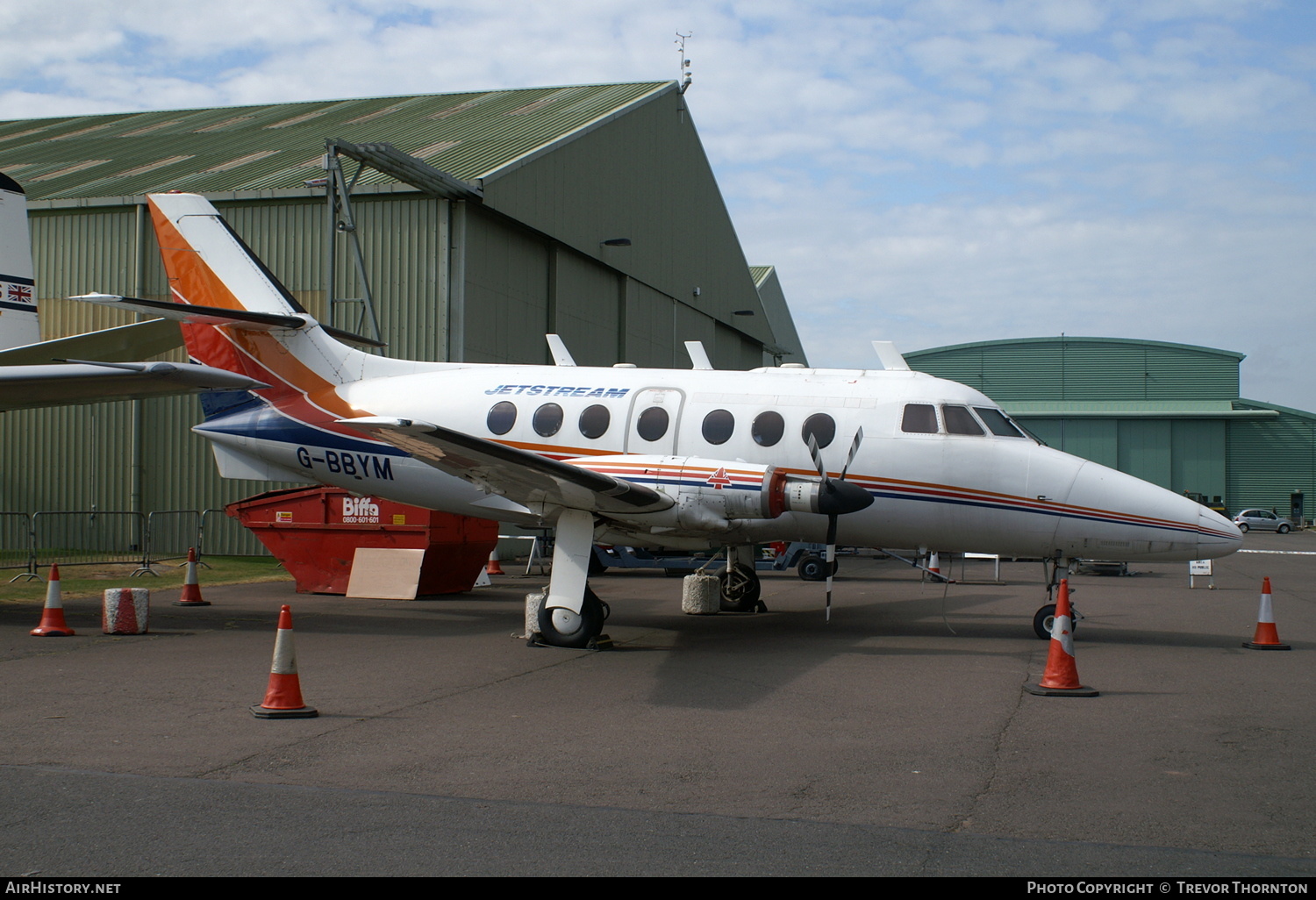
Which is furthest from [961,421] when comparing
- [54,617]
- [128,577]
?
[128,577]

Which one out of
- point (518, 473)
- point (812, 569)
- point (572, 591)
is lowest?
point (812, 569)

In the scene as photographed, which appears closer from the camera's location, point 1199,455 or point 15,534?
point 15,534

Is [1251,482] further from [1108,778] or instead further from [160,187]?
[1108,778]

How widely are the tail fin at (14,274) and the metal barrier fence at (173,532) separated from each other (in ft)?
33.6

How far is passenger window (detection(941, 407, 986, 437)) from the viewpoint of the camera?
1189 cm

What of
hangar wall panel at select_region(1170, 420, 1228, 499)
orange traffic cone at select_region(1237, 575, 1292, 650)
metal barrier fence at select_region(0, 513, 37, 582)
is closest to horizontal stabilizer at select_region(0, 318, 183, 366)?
orange traffic cone at select_region(1237, 575, 1292, 650)

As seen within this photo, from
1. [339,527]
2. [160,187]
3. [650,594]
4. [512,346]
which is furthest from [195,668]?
[160,187]

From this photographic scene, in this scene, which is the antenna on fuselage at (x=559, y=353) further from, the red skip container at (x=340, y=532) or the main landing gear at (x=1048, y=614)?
the main landing gear at (x=1048, y=614)

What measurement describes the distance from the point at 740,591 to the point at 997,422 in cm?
457

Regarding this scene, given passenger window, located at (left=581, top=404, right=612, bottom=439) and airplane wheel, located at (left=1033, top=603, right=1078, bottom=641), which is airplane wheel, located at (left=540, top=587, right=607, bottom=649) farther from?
airplane wheel, located at (left=1033, top=603, right=1078, bottom=641)

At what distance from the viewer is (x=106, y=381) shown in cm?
1239

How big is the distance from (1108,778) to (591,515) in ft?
19.8

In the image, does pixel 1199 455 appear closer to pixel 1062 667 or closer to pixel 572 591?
pixel 1062 667

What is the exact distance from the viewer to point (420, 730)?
7176 mm
